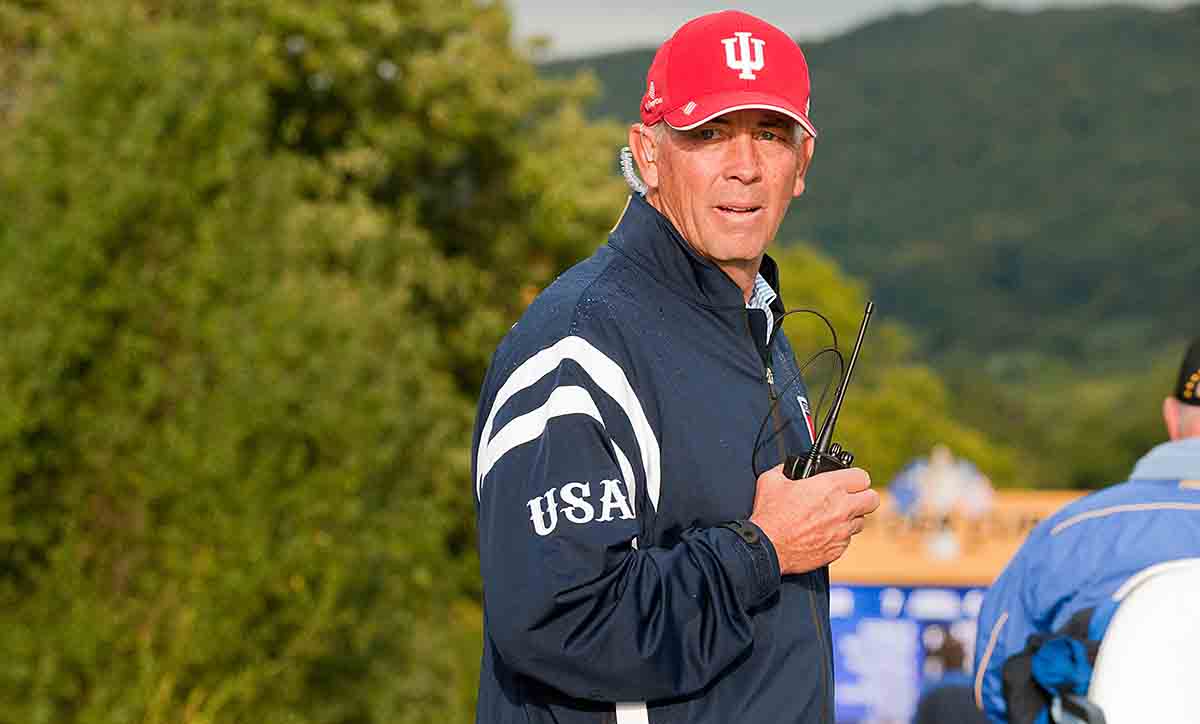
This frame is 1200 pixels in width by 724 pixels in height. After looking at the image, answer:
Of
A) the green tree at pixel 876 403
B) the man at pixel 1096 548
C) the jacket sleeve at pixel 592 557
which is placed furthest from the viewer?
the green tree at pixel 876 403

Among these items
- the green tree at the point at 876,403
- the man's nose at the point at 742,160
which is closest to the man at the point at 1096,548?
the man's nose at the point at 742,160

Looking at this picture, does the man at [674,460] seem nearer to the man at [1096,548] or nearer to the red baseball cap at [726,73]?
the red baseball cap at [726,73]

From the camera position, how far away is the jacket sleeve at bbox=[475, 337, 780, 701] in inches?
82.7

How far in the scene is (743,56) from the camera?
2.40 m

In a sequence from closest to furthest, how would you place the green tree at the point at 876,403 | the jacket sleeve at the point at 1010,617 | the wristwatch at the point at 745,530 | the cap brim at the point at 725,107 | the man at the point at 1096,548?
the wristwatch at the point at 745,530
the cap brim at the point at 725,107
the man at the point at 1096,548
the jacket sleeve at the point at 1010,617
the green tree at the point at 876,403

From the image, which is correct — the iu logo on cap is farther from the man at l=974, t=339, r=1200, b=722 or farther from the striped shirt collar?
the man at l=974, t=339, r=1200, b=722

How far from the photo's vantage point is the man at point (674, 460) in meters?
2.12

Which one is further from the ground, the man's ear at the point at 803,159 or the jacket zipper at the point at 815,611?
the man's ear at the point at 803,159

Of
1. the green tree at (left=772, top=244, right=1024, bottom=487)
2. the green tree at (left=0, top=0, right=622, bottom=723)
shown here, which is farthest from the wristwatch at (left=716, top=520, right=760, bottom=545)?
the green tree at (left=772, top=244, right=1024, bottom=487)

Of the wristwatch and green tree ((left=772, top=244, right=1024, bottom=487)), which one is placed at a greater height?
green tree ((left=772, top=244, right=1024, bottom=487))

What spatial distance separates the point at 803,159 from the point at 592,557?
2.68 feet

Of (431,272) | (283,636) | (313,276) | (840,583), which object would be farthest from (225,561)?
(840,583)

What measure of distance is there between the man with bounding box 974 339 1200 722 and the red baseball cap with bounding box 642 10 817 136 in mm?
1697

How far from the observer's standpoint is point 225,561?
10289 millimetres
